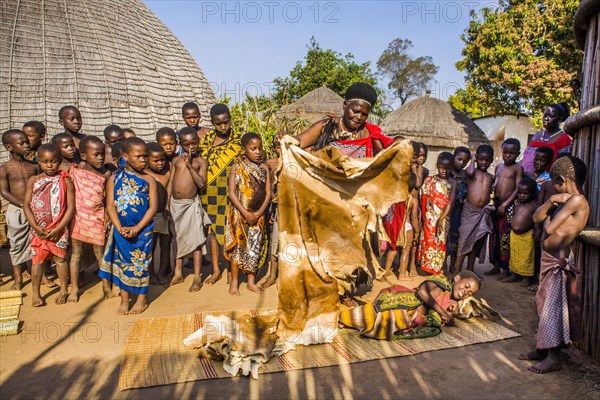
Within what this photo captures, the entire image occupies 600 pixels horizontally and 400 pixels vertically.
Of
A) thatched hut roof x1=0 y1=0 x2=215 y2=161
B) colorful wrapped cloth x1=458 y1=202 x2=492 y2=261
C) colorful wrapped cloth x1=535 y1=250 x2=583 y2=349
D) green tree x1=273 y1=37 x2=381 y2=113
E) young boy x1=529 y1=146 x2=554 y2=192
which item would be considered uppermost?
green tree x1=273 y1=37 x2=381 y2=113

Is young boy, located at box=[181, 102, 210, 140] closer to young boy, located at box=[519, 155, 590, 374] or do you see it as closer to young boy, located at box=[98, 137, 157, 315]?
young boy, located at box=[98, 137, 157, 315]

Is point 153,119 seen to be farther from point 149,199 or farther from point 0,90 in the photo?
point 149,199

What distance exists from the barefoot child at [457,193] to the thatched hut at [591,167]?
1729 millimetres

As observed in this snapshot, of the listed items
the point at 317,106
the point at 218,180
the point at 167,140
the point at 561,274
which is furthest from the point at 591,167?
the point at 317,106

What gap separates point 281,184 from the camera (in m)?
3.74

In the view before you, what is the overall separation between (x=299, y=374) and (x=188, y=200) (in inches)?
107

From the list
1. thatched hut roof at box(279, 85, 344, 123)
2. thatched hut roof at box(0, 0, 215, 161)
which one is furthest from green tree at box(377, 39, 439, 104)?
thatched hut roof at box(0, 0, 215, 161)

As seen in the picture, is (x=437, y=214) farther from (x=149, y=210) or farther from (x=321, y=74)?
(x=321, y=74)

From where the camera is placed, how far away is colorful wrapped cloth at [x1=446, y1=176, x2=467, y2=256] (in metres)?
5.79

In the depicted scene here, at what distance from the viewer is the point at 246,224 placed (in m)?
4.93

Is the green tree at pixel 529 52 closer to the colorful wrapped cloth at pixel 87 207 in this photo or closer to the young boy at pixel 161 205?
the young boy at pixel 161 205

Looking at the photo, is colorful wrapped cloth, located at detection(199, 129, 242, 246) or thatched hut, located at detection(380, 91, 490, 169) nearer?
colorful wrapped cloth, located at detection(199, 129, 242, 246)

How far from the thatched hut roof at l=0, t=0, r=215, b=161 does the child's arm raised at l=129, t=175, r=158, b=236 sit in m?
3.71

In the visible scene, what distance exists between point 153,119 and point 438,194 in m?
5.80
